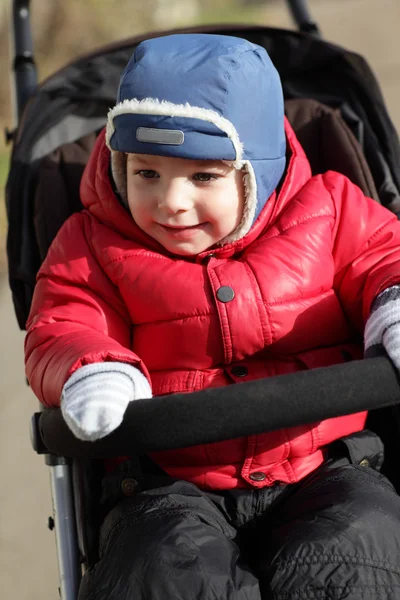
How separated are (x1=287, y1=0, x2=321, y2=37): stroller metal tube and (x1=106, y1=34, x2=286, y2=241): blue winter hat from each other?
0.91 meters

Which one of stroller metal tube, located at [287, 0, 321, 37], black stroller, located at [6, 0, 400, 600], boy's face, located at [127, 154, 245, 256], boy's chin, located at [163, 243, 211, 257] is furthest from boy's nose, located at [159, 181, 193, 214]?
stroller metal tube, located at [287, 0, 321, 37]

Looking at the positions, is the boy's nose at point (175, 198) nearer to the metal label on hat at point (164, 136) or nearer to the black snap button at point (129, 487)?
the metal label on hat at point (164, 136)

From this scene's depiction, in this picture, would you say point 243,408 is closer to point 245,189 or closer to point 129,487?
point 129,487

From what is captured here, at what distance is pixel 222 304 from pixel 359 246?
1.22 feet

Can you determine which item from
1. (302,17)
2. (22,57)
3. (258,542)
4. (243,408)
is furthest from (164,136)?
(302,17)

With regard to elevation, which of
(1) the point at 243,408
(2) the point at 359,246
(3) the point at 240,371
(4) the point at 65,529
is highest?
(2) the point at 359,246

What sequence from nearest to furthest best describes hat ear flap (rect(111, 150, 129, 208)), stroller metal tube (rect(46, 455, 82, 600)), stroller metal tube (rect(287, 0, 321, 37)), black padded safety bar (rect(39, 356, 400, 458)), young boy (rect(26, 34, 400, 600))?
black padded safety bar (rect(39, 356, 400, 458))
young boy (rect(26, 34, 400, 600))
stroller metal tube (rect(46, 455, 82, 600))
hat ear flap (rect(111, 150, 129, 208))
stroller metal tube (rect(287, 0, 321, 37))

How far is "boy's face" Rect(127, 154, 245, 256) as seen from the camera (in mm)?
1822

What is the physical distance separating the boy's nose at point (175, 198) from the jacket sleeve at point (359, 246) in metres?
0.40

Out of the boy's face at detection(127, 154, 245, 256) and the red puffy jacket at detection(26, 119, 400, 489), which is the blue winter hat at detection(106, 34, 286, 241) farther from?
the red puffy jacket at detection(26, 119, 400, 489)

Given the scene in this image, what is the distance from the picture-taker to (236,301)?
186 cm

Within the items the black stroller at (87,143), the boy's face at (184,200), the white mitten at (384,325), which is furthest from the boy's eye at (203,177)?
the black stroller at (87,143)

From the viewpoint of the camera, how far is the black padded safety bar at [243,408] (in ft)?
4.51

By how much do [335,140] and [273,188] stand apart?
0.39 metres
